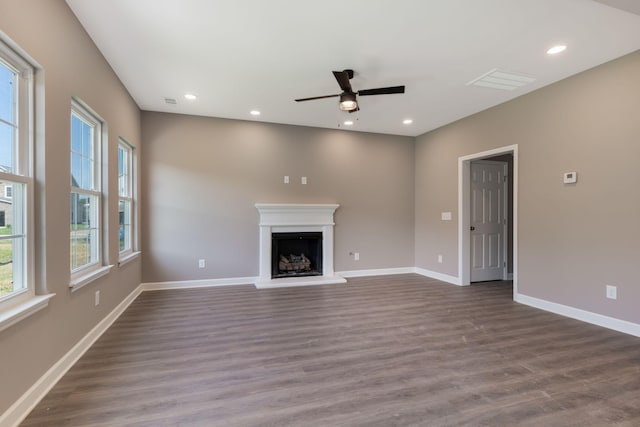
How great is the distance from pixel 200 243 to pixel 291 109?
97.2 inches

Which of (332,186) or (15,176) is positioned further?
(332,186)

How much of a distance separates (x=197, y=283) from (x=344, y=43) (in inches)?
154

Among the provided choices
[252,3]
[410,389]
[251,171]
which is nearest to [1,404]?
[410,389]

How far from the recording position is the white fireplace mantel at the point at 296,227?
4895 mm

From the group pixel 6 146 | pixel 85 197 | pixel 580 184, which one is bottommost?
pixel 85 197

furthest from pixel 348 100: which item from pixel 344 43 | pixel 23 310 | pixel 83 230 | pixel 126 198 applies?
pixel 126 198

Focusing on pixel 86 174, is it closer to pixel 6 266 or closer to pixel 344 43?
pixel 6 266

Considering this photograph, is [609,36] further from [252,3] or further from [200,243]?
[200,243]

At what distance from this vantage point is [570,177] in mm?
3350

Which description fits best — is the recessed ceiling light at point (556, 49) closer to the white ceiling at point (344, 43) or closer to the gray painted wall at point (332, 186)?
the white ceiling at point (344, 43)

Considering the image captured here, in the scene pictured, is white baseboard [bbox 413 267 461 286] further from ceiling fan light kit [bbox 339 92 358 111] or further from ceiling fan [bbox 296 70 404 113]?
ceiling fan light kit [bbox 339 92 358 111]

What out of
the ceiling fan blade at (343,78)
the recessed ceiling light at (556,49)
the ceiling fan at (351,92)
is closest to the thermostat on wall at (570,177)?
the recessed ceiling light at (556,49)

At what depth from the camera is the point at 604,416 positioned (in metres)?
1.73

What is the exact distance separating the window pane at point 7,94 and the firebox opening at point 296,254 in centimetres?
353
